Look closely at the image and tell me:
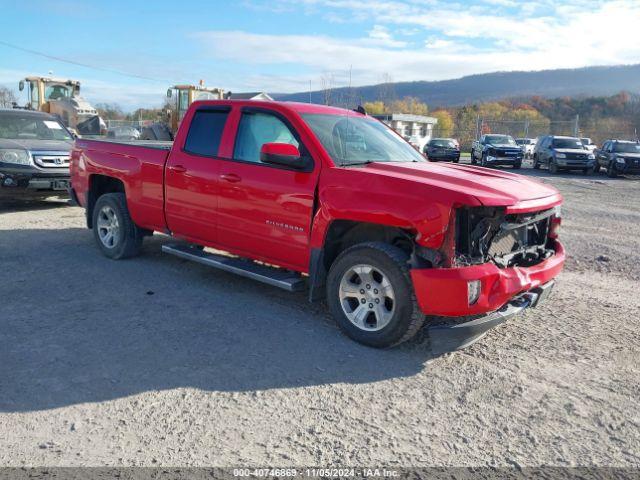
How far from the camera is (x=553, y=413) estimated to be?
3533mm

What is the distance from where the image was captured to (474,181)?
14.4 ft

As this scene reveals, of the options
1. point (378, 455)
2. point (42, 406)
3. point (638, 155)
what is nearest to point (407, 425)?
point (378, 455)

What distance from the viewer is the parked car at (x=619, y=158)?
2341 centimetres

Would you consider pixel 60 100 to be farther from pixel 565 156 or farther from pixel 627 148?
pixel 627 148

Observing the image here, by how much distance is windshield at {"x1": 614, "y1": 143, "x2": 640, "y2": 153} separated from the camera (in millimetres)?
24281

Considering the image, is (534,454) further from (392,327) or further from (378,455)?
(392,327)

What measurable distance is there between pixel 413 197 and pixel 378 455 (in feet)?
6.06

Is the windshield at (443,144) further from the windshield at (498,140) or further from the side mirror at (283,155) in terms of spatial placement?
the side mirror at (283,155)

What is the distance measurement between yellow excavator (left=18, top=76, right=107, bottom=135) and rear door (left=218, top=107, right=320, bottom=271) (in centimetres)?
1901

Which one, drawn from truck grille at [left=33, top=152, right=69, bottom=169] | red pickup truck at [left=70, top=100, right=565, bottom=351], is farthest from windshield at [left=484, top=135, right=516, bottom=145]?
red pickup truck at [left=70, top=100, right=565, bottom=351]

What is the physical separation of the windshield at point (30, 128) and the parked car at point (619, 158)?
21.1m

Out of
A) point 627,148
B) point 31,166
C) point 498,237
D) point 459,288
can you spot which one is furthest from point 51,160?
point 627,148

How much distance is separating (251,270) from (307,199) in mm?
960

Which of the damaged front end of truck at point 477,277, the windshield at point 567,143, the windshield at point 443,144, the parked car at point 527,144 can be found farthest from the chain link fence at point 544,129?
the damaged front end of truck at point 477,277
